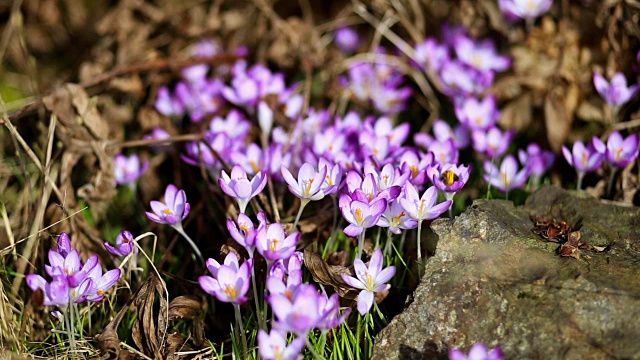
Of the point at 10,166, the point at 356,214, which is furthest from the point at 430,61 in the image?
the point at 10,166

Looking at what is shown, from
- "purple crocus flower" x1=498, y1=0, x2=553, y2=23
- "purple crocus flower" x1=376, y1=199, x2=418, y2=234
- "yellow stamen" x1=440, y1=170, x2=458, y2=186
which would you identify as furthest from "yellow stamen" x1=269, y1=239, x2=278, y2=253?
"purple crocus flower" x1=498, y1=0, x2=553, y2=23

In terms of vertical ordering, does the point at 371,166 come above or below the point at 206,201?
above

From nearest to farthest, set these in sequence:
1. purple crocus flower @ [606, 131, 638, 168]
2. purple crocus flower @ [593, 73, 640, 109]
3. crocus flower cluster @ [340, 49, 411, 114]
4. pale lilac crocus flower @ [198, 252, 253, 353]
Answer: pale lilac crocus flower @ [198, 252, 253, 353]
purple crocus flower @ [606, 131, 638, 168]
purple crocus flower @ [593, 73, 640, 109]
crocus flower cluster @ [340, 49, 411, 114]

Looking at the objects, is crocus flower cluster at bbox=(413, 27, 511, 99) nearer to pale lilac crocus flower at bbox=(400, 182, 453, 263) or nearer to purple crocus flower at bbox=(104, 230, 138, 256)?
pale lilac crocus flower at bbox=(400, 182, 453, 263)

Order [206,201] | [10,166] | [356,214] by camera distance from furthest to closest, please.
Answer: [10,166] < [206,201] < [356,214]

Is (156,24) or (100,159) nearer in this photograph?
(100,159)

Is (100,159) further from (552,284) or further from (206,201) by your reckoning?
(552,284)

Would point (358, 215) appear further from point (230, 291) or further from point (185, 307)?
point (185, 307)
